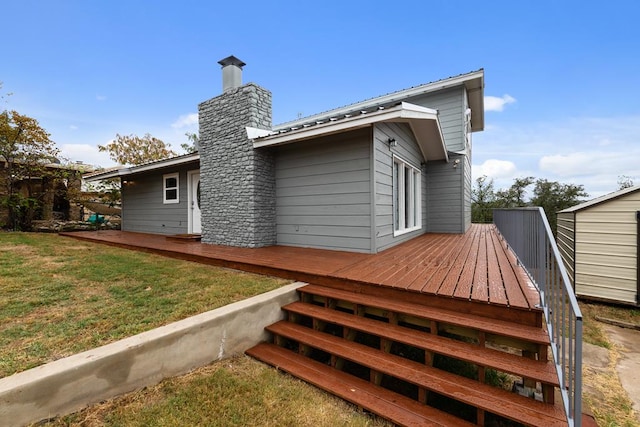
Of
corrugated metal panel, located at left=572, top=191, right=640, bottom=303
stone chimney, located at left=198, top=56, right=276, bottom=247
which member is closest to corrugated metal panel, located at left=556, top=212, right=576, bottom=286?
corrugated metal panel, located at left=572, top=191, right=640, bottom=303

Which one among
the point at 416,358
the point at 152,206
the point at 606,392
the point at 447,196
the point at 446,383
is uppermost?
the point at 447,196

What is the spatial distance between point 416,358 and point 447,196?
675cm

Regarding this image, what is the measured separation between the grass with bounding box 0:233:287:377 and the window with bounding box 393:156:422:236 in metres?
3.50

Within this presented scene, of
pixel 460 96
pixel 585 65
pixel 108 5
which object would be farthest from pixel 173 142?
pixel 585 65

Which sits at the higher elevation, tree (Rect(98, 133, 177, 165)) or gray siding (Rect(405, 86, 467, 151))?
tree (Rect(98, 133, 177, 165))

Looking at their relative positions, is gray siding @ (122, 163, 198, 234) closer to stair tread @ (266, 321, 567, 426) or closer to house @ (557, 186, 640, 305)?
stair tread @ (266, 321, 567, 426)

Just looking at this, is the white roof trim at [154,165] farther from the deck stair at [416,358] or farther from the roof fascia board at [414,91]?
the deck stair at [416,358]

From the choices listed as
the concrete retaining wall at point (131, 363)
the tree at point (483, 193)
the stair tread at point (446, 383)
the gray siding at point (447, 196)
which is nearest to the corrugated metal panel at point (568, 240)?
the gray siding at point (447, 196)

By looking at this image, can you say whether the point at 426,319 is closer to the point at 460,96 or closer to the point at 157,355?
the point at 157,355

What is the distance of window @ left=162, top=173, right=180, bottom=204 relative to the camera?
28.8 ft

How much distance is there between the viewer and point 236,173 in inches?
240

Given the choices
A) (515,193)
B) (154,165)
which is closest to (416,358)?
(154,165)

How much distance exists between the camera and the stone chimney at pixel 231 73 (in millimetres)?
6293

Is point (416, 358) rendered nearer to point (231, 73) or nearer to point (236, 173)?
point (236, 173)
